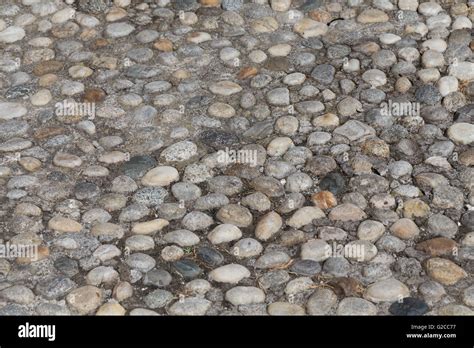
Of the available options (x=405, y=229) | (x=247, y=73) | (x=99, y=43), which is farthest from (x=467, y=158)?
(x=99, y=43)

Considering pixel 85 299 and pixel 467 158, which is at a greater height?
pixel 467 158

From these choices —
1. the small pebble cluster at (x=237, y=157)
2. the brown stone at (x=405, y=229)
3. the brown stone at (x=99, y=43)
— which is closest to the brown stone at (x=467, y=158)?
the small pebble cluster at (x=237, y=157)

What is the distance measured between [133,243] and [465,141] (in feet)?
7.80

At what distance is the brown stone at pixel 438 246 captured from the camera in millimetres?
5180

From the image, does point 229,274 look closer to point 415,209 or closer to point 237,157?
point 237,157

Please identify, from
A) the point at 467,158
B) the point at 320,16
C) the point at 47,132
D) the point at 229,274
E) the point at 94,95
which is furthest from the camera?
the point at 320,16

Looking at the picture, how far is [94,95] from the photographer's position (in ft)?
21.2

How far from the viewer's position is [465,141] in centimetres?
602

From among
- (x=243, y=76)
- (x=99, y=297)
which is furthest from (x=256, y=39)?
(x=99, y=297)

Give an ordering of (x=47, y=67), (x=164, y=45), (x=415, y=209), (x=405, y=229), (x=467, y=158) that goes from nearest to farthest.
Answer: (x=405, y=229) → (x=415, y=209) → (x=467, y=158) → (x=47, y=67) → (x=164, y=45)

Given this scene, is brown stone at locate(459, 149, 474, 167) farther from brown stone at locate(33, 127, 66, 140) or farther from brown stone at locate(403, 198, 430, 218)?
brown stone at locate(33, 127, 66, 140)

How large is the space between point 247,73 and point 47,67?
153 centimetres

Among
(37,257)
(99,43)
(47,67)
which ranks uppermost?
(99,43)

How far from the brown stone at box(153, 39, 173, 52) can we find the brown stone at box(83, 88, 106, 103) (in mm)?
677
